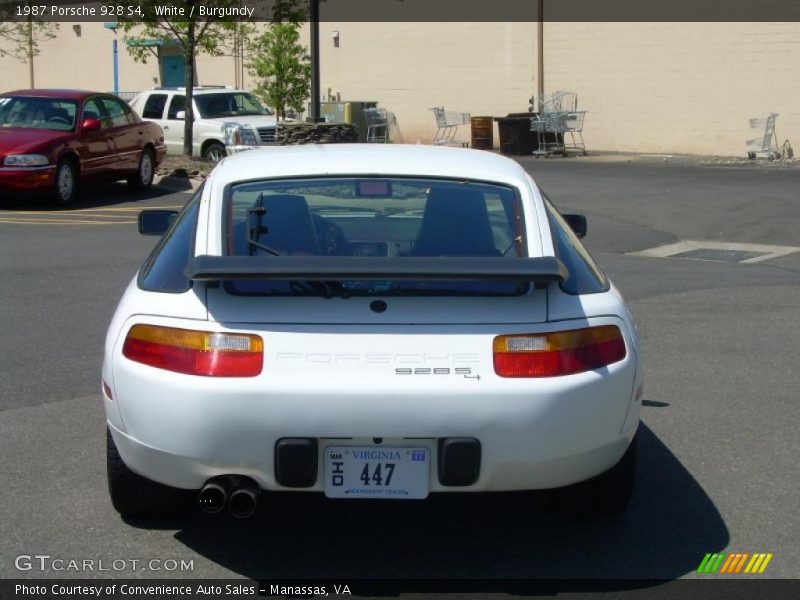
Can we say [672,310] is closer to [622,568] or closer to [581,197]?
[622,568]

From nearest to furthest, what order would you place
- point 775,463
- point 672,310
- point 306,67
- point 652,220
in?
1. point 775,463
2. point 672,310
3. point 652,220
4. point 306,67

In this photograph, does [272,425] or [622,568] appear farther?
[622,568]

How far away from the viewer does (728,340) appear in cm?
848

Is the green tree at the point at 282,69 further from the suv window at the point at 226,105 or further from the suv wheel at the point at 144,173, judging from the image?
the suv wheel at the point at 144,173

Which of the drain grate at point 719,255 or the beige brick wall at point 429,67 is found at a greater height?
the beige brick wall at point 429,67

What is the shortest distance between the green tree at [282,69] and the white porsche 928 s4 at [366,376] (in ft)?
74.6

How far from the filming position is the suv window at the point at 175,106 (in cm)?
2284

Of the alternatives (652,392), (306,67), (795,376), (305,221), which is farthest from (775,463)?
(306,67)

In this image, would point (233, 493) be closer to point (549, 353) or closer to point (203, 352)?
point (203, 352)

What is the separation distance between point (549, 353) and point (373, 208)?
1.29m

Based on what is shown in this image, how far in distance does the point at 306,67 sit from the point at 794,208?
1355cm

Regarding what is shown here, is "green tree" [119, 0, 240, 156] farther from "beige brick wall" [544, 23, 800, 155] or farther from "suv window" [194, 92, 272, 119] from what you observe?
"beige brick wall" [544, 23, 800, 155]

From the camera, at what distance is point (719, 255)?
1373 cm

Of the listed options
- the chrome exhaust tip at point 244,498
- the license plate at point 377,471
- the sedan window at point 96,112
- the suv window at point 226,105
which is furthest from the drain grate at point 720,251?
the suv window at point 226,105
